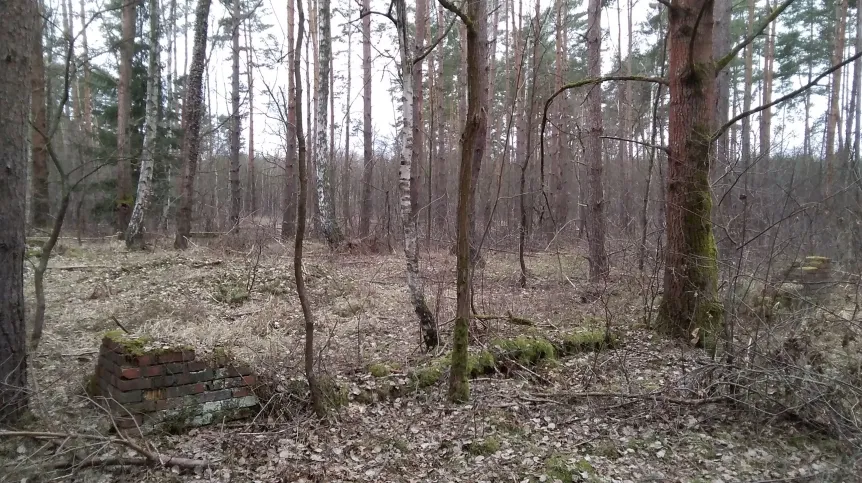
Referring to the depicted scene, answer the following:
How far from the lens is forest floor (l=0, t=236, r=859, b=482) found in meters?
3.42

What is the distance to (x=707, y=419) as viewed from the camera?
4.05 meters

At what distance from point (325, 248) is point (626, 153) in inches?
707

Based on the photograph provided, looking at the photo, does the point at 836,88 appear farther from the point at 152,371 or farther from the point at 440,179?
the point at 152,371

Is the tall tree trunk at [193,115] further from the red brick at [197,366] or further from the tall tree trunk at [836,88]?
the tall tree trunk at [836,88]

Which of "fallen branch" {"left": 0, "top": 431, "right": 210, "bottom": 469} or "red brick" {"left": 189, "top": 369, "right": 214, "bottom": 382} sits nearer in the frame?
"fallen branch" {"left": 0, "top": 431, "right": 210, "bottom": 469}

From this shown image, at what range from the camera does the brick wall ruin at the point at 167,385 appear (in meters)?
3.60

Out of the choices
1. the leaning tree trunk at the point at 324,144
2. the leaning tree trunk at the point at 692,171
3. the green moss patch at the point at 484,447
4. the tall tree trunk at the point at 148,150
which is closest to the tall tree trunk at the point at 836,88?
the leaning tree trunk at the point at 692,171

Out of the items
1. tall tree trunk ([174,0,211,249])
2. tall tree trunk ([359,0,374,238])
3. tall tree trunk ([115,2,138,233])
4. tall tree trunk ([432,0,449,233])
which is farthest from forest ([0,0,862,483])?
tall tree trunk ([432,0,449,233])

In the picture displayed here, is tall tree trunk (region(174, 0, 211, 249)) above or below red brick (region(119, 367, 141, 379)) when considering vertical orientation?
above

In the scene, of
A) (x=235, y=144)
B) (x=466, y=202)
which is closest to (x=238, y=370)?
(x=466, y=202)

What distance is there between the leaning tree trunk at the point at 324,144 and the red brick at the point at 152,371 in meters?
9.18

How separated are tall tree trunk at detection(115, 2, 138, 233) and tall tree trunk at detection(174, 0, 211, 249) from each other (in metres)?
2.04

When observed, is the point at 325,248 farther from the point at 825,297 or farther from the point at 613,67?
the point at 613,67

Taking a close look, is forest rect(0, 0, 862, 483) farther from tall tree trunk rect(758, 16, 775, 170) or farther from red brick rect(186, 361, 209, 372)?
tall tree trunk rect(758, 16, 775, 170)
